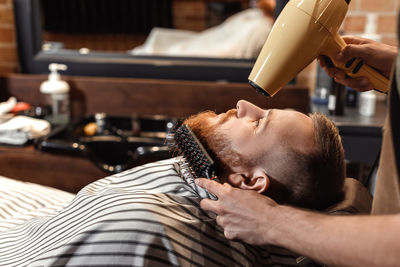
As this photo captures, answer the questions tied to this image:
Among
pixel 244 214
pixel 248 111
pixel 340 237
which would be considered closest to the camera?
pixel 340 237

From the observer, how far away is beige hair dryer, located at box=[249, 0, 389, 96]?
99cm

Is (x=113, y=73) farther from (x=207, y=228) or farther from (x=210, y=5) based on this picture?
(x=207, y=228)

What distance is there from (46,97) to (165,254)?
182cm

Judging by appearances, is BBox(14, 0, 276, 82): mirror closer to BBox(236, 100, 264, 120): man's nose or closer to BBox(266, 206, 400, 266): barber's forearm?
BBox(236, 100, 264, 120): man's nose

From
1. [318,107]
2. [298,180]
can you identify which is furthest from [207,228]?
[318,107]

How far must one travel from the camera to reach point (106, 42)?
2488 mm

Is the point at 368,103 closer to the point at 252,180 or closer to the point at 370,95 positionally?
the point at 370,95

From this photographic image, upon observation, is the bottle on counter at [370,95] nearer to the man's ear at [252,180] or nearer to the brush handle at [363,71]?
the brush handle at [363,71]

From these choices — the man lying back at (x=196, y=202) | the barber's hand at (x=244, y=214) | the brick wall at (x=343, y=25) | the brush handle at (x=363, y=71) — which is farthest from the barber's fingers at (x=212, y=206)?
the brick wall at (x=343, y=25)

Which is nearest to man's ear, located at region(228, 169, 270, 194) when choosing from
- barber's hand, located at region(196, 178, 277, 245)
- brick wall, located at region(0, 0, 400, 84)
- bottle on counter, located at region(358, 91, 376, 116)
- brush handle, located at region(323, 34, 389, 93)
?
barber's hand, located at region(196, 178, 277, 245)

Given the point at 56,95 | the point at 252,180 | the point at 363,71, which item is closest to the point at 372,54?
the point at 363,71

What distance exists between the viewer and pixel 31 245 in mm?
1146

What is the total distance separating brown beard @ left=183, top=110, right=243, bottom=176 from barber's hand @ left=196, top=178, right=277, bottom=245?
211 millimetres

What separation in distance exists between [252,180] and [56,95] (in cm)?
162
